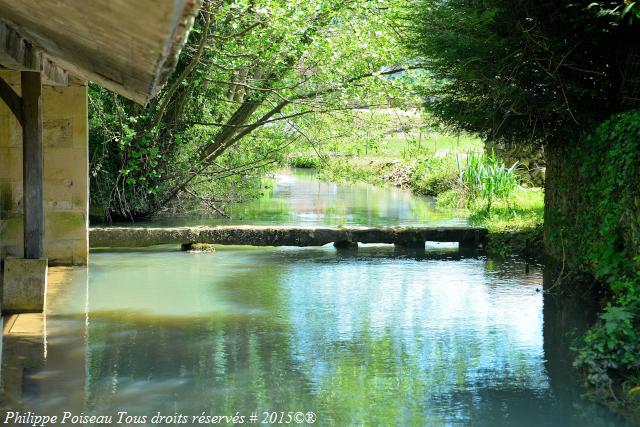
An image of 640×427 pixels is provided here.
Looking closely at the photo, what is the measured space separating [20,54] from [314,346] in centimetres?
364

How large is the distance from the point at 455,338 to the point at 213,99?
990 centimetres

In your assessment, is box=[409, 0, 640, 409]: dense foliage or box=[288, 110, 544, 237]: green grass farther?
box=[288, 110, 544, 237]: green grass

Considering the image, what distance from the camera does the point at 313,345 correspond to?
288 inches

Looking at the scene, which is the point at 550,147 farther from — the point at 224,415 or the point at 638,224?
the point at 224,415

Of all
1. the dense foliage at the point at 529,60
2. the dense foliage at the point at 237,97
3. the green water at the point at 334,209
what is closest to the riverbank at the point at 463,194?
the green water at the point at 334,209

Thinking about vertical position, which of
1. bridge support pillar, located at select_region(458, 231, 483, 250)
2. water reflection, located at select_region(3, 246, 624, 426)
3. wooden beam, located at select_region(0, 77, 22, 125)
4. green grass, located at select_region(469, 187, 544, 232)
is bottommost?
water reflection, located at select_region(3, 246, 624, 426)

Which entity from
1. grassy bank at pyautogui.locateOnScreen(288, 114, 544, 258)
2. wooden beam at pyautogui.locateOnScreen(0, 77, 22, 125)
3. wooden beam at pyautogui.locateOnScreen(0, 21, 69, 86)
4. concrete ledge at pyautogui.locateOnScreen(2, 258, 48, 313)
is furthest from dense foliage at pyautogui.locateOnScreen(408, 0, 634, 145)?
concrete ledge at pyautogui.locateOnScreen(2, 258, 48, 313)

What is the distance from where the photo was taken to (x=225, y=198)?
61.8 feet

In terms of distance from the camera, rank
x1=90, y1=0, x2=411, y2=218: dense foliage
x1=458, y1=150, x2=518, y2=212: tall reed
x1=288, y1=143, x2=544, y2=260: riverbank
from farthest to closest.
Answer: x1=458, y1=150, x2=518, y2=212: tall reed, x1=90, y1=0, x2=411, y2=218: dense foliage, x1=288, y1=143, x2=544, y2=260: riverbank

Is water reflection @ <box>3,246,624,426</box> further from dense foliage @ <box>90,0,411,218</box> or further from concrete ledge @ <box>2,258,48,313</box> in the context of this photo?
dense foliage @ <box>90,0,411,218</box>

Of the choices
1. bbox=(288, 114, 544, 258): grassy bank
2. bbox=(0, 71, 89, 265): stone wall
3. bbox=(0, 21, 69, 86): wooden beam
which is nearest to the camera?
bbox=(0, 21, 69, 86): wooden beam

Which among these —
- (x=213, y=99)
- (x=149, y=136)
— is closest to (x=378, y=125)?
(x=213, y=99)

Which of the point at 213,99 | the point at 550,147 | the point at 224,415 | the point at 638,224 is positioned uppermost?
the point at 213,99

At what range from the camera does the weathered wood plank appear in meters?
13.0
